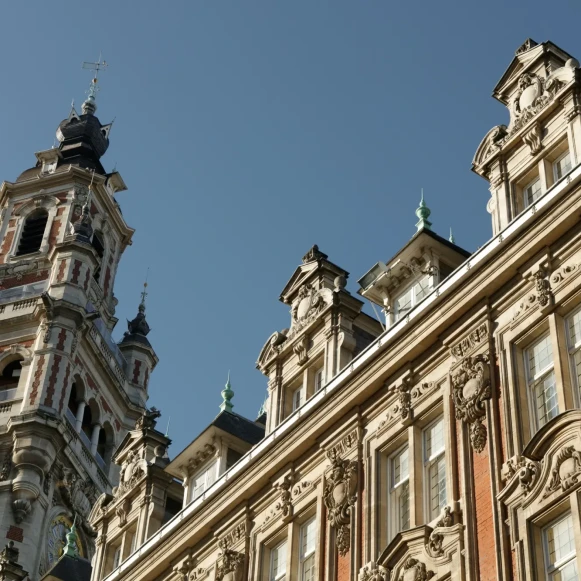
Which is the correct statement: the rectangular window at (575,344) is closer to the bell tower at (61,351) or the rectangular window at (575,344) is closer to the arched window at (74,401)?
the bell tower at (61,351)

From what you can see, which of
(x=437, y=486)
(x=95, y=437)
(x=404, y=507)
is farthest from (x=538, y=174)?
(x=95, y=437)

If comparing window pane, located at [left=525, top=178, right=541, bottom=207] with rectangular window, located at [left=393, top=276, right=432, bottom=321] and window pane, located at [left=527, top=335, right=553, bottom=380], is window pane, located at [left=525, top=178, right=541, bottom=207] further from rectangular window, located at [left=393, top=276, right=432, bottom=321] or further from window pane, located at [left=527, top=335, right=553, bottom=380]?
window pane, located at [left=527, top=335, right=553, bottom=380]

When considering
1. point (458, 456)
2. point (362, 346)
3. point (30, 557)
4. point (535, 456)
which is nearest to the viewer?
point (535, 456)

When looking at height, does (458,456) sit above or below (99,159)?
below

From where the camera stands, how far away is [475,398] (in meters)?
27.4

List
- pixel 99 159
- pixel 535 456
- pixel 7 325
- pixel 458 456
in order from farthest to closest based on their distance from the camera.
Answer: pixel 99 159 → pixel 7 325 → pixel 458 456 → pixel 535 456

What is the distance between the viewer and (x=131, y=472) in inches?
1629

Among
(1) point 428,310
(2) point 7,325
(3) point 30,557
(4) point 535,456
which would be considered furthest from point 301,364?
(2) point 7,325

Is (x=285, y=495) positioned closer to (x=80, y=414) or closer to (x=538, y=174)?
(x=538, y=174)

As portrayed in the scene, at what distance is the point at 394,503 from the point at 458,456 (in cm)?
225

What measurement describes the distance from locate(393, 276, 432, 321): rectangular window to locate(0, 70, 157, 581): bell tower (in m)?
34.4

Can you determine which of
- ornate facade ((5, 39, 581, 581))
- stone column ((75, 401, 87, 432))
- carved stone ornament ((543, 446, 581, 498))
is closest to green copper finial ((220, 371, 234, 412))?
ornate facade ((5, 39, 581, 581))

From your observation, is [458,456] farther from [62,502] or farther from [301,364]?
[62,502]

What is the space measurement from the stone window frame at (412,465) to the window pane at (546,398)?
2.06 m
